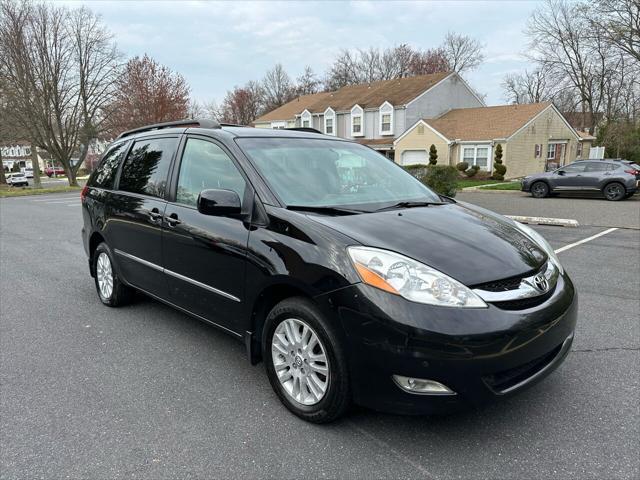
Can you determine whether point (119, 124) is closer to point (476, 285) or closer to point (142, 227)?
point (142, 227)

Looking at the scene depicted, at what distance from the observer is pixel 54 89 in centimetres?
3116

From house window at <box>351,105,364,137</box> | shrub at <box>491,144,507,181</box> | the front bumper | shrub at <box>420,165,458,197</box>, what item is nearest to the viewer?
the front bumper

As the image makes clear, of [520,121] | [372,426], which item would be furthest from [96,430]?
[520,121]

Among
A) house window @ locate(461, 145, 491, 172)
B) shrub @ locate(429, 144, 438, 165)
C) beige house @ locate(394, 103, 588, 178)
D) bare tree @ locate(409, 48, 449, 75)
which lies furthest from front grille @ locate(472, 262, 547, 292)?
bare tree @ locate(409, 48, 449, 75)

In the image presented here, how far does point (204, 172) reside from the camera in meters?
3.63

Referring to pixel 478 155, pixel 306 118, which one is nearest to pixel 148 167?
pixel 478 155

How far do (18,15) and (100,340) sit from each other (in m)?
33.0

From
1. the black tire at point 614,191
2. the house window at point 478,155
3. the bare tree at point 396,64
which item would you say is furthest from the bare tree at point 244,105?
the black tire at point 614,191

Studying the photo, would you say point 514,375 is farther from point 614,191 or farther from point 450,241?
point 614,191

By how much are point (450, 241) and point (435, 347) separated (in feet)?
2.36

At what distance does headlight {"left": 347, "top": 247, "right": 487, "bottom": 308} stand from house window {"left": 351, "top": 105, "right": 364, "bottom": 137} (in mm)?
36580

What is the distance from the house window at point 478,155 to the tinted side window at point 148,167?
28.3 m

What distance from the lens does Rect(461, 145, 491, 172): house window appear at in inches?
1166

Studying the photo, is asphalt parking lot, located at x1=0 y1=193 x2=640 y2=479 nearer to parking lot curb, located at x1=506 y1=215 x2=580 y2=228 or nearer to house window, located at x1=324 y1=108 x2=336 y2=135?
parking lot curb, located at x1=506 y1=215 x2=580 y2=228
